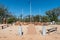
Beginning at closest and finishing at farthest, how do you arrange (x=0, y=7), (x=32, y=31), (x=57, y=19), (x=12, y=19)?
1. (x=32, y=31)
2. (x=12, y=19)
3. (x=57, y=19)
4. (x=0, y=7)

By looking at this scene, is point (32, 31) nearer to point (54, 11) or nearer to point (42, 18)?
point (42, 18)

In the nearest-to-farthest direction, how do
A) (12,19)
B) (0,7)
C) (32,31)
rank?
(32,31), (12,19), (0,7)

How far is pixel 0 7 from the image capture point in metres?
50.2

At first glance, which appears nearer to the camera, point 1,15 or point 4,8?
point 1,15

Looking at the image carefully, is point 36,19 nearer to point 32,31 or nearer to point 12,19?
point 12,19

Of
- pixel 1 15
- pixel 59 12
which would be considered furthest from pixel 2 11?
pixel 59 12

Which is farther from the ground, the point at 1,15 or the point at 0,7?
the point at 0,7

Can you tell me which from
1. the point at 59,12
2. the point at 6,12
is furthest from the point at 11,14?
the point at 59,12

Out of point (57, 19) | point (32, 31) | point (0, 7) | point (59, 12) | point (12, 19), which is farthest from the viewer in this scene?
point (59, 12)

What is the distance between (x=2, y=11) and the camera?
160 ft

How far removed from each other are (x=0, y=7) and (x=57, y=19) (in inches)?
896

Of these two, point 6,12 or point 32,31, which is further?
point 6,12

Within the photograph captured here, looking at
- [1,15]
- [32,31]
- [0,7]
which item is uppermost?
[0,7]

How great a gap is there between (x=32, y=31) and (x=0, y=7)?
4076 centimetres
